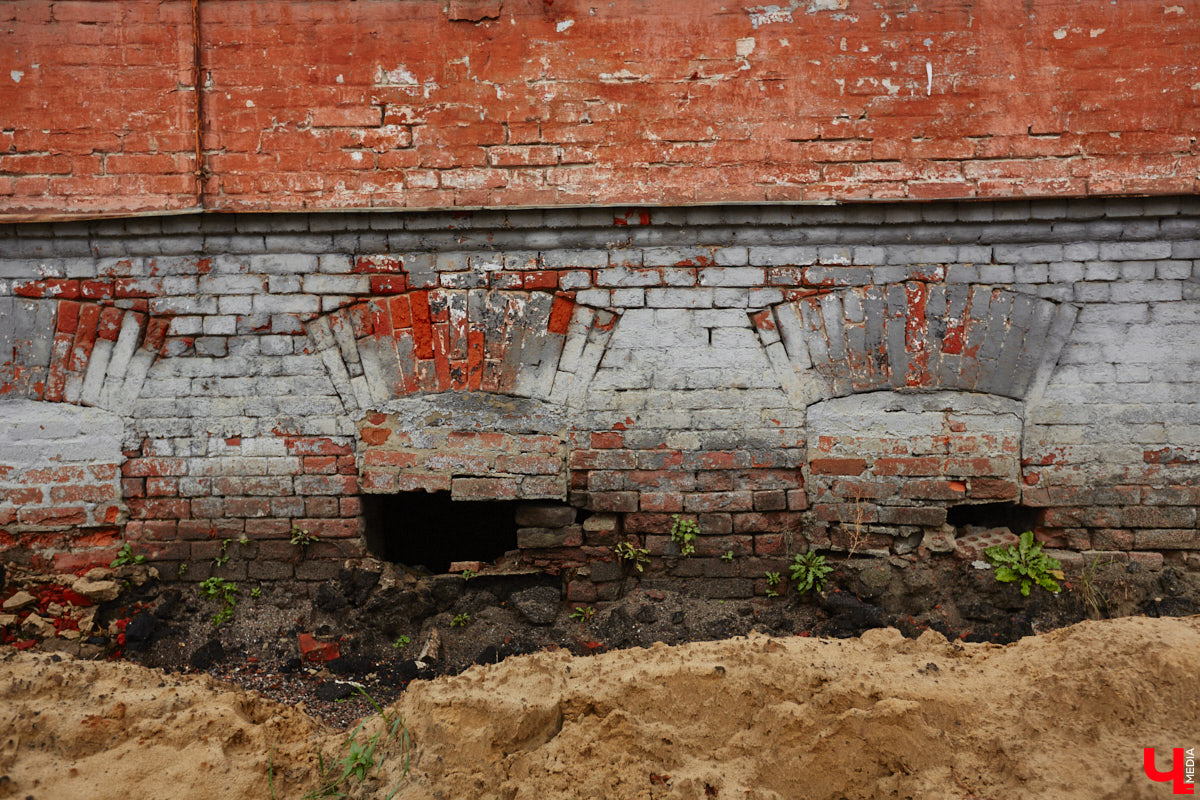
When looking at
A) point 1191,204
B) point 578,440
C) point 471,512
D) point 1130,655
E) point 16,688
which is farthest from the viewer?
point 471,512

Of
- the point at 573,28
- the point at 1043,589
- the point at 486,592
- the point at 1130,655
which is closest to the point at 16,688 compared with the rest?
the point at 486,592

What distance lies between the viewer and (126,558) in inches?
138

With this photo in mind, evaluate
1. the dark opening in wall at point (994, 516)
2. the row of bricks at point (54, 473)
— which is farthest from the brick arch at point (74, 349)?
the dark opening in wall at point (994, 516)

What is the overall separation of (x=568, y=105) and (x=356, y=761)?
2.84m

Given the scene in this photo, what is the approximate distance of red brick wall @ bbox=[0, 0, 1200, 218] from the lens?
318 centimetres

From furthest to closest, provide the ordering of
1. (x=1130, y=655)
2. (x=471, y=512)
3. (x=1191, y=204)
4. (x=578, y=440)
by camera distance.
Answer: (x=471, y=512), (x=578, y=440), (x=1191, y=204), (x=1130, y=655)

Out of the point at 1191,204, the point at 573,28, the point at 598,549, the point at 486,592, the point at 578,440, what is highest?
the point at 573,28

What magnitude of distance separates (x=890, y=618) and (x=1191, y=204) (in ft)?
7.68

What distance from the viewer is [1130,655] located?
247 cm

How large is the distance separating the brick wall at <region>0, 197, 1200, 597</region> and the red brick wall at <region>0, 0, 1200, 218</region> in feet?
0.50

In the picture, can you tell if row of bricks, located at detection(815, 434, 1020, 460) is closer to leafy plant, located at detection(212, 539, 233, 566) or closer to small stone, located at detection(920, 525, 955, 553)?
small stone, located at detection(920, 525, 955, 553)

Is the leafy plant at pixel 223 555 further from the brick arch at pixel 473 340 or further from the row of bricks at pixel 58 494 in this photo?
the brick arch at pixel 473 340

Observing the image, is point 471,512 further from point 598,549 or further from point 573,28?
point 573,28

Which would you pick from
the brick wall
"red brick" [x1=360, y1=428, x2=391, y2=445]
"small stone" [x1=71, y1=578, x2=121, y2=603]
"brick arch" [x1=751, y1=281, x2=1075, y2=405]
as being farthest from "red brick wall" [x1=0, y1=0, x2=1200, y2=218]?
"small stone" [x1=71, y1=578, x2=121, y2=603]
